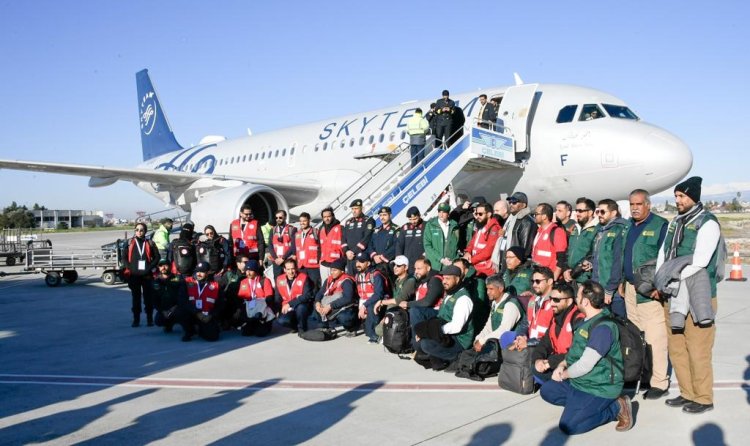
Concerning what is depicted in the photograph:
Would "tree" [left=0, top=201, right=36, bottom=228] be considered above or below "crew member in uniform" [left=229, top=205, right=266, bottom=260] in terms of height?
above

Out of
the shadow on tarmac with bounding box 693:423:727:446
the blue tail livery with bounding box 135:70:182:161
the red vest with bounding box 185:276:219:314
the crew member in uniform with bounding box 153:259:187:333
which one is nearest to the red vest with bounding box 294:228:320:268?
the red vest with bounding box 185:276:219:314

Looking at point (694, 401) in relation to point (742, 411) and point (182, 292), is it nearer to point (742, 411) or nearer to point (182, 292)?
point (742, 411)

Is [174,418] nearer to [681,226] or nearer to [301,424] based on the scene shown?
[301,424]

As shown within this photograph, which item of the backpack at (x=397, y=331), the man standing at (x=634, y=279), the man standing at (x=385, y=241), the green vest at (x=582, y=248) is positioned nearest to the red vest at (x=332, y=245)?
the man standing at (x=385, y=241)

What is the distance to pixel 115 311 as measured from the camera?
436 inches

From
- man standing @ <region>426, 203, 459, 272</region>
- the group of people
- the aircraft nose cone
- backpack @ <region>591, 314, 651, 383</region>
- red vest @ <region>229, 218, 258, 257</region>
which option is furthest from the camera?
red vest @ <region>229, 218, 258, 257</region>

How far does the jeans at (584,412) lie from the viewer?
4.48 meters

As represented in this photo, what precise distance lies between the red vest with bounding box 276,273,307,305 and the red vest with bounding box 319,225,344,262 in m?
0.78

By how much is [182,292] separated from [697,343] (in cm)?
637

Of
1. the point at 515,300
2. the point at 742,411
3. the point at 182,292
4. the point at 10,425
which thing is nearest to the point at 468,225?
the point at 515,300

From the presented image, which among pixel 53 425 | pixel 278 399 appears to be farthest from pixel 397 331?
pixel 53 425

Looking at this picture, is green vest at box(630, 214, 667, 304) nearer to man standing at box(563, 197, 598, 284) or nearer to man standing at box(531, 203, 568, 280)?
man standing at box(563, 197, 598, 284)

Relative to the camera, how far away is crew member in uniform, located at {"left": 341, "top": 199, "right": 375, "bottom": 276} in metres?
9.56

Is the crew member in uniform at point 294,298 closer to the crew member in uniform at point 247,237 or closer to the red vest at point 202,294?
the red vest at point 202,294
